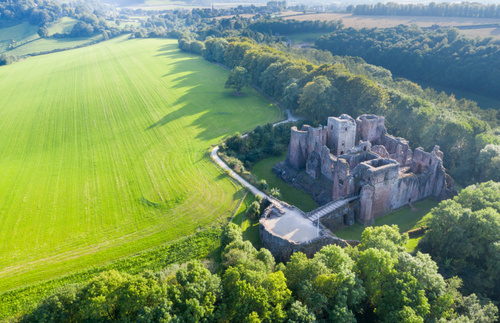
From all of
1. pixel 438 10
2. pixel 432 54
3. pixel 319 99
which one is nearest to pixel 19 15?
pixel 319 99

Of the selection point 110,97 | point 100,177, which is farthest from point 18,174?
point 110,97

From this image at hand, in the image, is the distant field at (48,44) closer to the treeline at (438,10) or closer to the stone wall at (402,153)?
the treeline at (438,10)

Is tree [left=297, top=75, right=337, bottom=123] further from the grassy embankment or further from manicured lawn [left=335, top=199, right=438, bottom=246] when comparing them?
manicured lawn [left=335, top=199, right=438, bottom=246]

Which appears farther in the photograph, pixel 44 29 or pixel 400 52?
pixel 44 29

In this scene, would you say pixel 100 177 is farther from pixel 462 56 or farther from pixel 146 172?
pixel 462 56

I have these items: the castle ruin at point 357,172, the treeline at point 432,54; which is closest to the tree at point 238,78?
the castle ruin at point 357,172

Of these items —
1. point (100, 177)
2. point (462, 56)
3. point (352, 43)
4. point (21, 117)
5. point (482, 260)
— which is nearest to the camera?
point (482, 260)

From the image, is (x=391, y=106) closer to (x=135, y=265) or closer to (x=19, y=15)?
(x=135, y=265)
